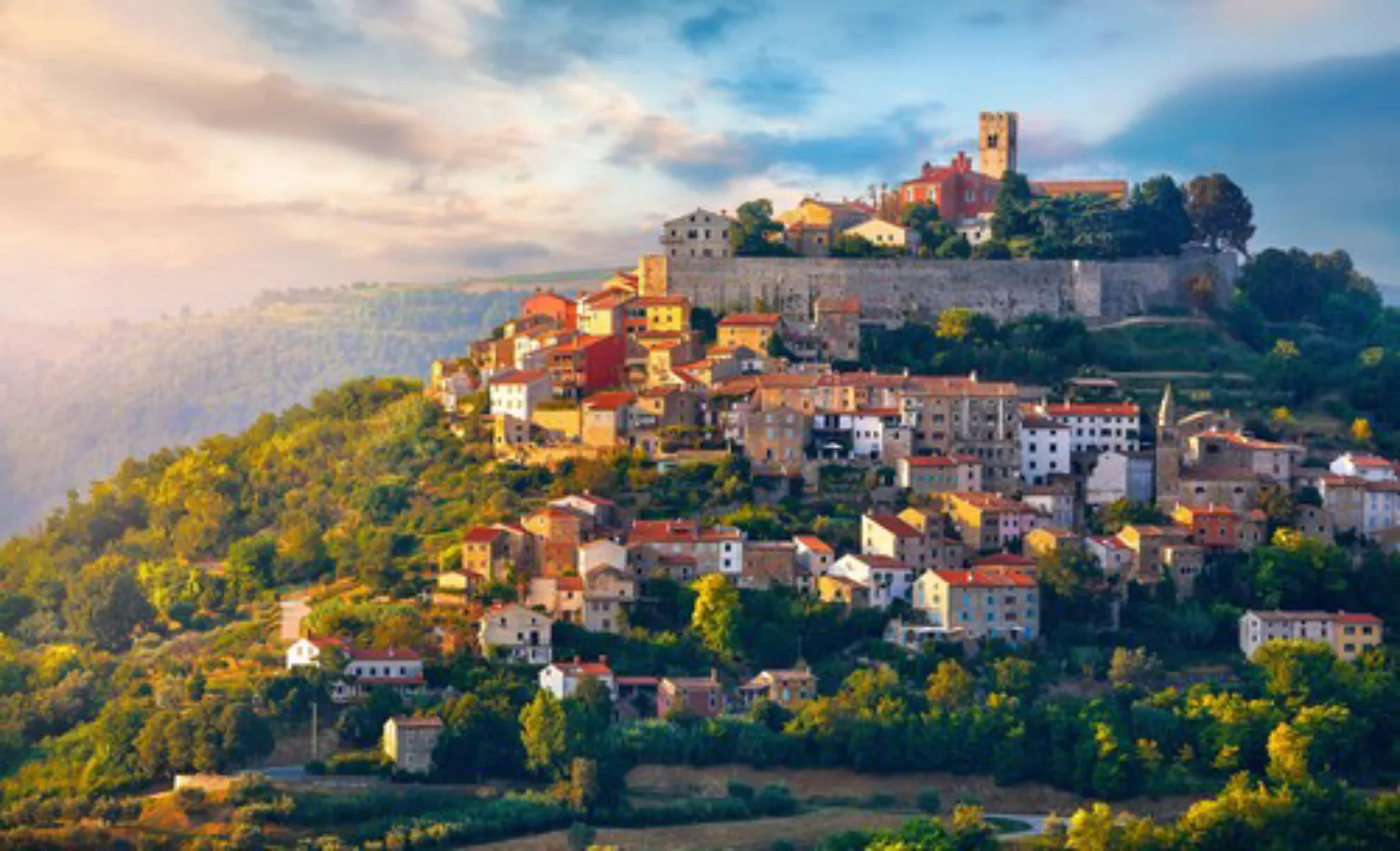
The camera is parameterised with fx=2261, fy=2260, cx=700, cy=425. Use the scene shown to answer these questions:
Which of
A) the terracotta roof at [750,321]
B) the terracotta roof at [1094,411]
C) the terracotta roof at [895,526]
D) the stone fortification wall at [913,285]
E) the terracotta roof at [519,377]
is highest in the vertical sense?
the stone fortification wall at [913,285]

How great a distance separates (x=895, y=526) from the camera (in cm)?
4291

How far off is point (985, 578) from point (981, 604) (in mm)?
521

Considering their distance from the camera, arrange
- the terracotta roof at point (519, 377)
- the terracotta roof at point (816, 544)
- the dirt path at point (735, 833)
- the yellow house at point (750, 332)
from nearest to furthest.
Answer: the dirt path at point (735, 833) < the terracotta roof at point (816, 544) < the terracotta roof at point (519, 377) < the yellow house at point (750, 332)

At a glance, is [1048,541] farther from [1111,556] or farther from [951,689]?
[951,689]

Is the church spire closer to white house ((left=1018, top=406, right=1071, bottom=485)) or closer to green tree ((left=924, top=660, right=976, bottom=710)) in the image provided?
white house ((left=1018, top=406, right=1071, bottom=485))

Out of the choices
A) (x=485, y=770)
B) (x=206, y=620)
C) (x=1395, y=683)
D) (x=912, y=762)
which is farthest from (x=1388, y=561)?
(x=206, y=620)

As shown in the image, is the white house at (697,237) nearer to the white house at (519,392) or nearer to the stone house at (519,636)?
the white house at (519,392)

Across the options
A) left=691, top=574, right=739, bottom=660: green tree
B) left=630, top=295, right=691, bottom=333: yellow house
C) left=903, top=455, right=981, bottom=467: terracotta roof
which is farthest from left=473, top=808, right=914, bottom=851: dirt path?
left=630, top=295, right=691, bottom=333: yellow house

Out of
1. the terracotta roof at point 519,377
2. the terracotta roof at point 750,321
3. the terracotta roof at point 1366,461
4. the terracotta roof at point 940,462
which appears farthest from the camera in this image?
the terracotta roof at point 750,321

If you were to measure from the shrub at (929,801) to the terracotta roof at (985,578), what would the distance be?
16.1ft

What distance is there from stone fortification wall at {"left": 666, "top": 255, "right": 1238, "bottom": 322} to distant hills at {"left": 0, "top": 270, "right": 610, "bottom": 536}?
2097 centimetres

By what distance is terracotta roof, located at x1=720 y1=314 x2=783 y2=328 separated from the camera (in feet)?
172

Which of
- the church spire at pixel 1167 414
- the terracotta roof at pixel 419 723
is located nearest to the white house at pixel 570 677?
the terracotta roof at pixel 419 723

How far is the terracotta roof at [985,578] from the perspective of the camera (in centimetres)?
4141
